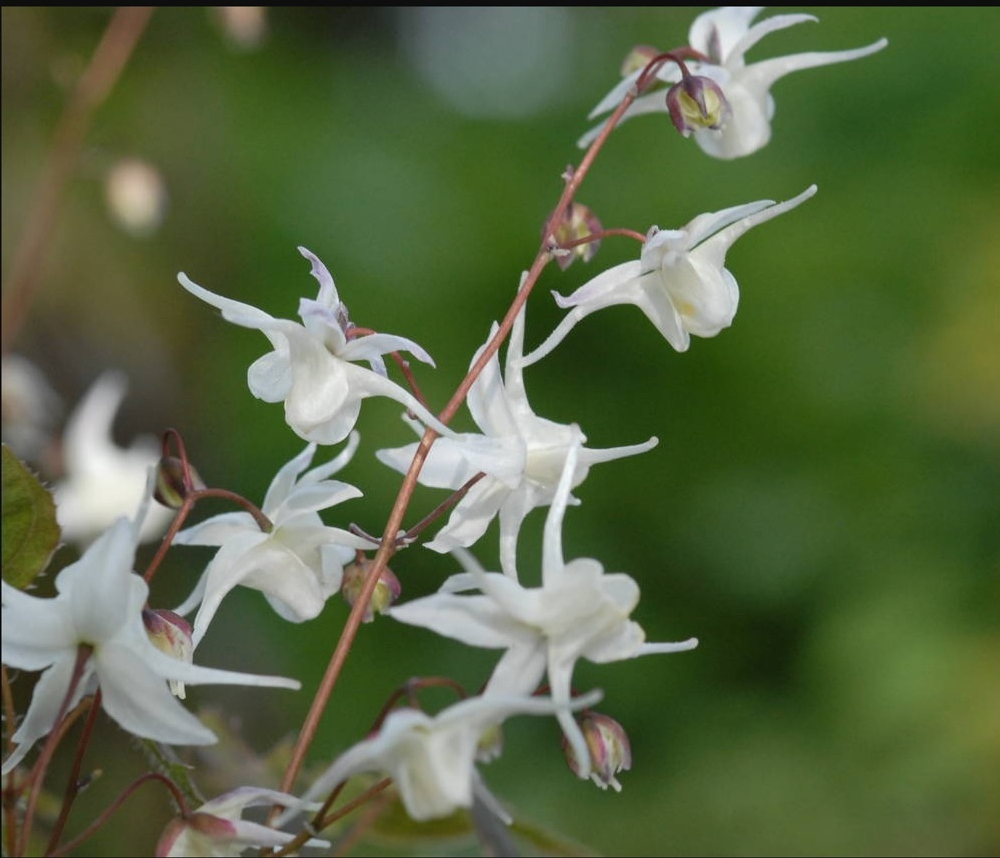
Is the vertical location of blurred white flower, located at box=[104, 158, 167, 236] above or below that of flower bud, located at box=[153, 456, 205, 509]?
above

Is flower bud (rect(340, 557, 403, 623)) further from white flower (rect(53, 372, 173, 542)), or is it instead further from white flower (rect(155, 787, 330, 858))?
white flower (rect(53, 372, 173, 542))

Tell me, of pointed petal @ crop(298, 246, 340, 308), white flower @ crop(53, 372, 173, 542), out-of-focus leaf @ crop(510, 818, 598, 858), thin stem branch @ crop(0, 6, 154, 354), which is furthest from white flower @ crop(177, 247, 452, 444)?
white flower @ crop(53, 372, 173, 542)

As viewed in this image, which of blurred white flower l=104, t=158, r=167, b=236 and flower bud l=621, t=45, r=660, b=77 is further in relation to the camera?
blurred white flower l=104, t=158, r=167, b=236

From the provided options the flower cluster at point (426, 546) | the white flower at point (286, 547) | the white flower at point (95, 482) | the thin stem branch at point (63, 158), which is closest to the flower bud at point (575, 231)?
the flower cluster at point (426, 546)

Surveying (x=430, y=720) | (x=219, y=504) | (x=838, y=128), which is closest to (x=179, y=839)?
(x=430, y=720)

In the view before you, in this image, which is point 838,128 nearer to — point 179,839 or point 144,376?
point 144,376

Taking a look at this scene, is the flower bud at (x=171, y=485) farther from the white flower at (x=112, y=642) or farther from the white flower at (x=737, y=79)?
the white flower at (x=737, y=79)

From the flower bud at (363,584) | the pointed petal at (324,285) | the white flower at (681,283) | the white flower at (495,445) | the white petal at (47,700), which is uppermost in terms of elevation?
the white flower at (681,283)
